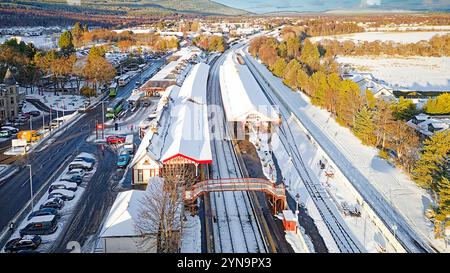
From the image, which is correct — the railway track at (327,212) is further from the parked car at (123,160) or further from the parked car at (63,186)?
the parked car at (63,186)

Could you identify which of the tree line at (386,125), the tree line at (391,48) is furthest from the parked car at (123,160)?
the tree line at (391,48)

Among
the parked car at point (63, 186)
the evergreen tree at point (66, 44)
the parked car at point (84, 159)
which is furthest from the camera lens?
the evergreen tree at point (66, 44)

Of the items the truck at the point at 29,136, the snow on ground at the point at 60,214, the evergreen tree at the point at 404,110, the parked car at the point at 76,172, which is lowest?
the snow on ground at the point at 60,214

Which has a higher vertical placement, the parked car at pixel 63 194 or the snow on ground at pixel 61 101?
the snow on ground at pixel 61 101

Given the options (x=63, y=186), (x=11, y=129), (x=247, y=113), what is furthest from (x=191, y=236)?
(x=11, y=129)

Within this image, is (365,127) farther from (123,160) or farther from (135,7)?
(135,7)

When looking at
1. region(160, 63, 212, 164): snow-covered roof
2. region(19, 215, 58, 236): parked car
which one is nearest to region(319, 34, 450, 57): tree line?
region(160, 63, 212, 164): snow-covered roof

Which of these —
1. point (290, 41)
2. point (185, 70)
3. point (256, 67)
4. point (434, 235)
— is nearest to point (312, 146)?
point (434, 235)

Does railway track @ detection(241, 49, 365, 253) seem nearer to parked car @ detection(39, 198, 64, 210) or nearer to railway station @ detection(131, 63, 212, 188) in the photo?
railway station @ detection(131, 63, 212, 188)
